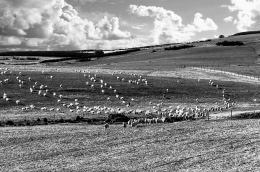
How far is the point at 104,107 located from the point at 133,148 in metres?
23.8

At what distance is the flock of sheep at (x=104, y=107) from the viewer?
153ft

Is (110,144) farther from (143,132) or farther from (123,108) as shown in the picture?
(123,108)

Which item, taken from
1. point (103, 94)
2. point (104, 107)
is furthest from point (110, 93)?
point (104, 107)

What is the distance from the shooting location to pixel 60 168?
21359 mm

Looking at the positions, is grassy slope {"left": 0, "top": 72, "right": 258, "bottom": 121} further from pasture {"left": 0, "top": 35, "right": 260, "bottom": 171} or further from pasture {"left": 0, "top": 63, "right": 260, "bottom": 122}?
pasture {"left": 0, "top": 35, "right": 260, "bottom": 171}

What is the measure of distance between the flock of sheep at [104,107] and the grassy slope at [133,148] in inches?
263

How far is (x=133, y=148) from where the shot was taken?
26188 mm

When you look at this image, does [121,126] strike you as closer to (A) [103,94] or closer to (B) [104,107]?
(B) [104,107]

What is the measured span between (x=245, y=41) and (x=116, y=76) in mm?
117325

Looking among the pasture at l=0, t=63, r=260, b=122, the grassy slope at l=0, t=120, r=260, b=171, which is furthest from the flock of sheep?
the grassy slope at l=0, t=120, r=260, b=171

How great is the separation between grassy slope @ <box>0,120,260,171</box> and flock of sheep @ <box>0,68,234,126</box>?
6.69 metres

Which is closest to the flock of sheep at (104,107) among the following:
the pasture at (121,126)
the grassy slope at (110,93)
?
the pasture at (121,126)

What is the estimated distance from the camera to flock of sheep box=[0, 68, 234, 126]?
4653cm

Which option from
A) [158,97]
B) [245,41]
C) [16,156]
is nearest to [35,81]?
[158,97]
